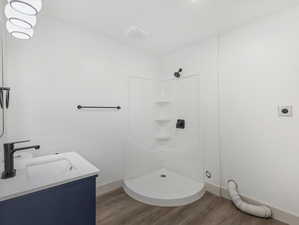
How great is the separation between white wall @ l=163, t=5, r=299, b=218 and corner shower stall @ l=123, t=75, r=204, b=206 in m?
0.25

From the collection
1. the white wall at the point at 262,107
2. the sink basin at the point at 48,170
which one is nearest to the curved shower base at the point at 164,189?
the white wall at the point at 262,107

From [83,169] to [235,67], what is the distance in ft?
6.92

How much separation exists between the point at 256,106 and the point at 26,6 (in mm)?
2288

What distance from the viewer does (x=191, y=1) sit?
1557mm

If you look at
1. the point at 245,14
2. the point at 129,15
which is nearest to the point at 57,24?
the point at 129,15

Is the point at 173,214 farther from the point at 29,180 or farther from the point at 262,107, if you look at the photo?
the point at 262,107

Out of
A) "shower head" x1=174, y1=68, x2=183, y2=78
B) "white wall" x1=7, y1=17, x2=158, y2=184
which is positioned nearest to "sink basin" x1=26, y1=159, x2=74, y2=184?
"white wall" x1=7, y1=17, x2=158, y2=184

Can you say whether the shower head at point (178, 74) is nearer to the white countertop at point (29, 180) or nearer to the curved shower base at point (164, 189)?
the curved shower base at point (164, 189)

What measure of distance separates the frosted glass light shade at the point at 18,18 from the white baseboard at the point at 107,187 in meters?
A: 1.99

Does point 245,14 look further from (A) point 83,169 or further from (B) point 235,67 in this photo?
(A) point 83,169

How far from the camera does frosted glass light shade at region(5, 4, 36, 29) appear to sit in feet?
3.17

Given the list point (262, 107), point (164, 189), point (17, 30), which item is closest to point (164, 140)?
point (164, 189)

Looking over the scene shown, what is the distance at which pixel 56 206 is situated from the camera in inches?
40.0

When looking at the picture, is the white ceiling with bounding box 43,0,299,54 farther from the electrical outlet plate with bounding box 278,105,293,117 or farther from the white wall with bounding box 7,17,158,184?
the electrical outlet plate with bounding box 278,105,293,117
